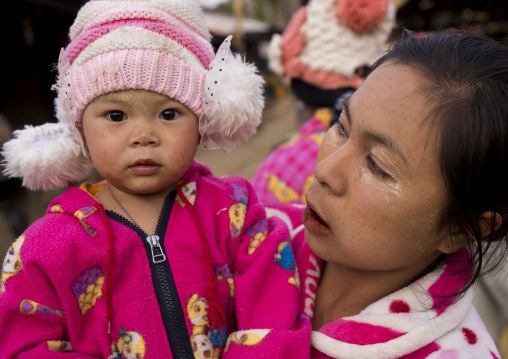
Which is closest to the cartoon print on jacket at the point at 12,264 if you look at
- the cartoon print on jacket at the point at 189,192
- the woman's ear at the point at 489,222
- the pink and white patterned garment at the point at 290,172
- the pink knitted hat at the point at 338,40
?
the cartoon print on jacket at the point at 189,192

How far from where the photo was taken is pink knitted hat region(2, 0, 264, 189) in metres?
1.27

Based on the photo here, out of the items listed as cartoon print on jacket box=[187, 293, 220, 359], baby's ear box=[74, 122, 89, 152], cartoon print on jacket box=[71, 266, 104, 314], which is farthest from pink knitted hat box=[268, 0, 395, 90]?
cartoon print on jacket box=[71, 266, 104, 314]

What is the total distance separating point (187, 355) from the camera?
126 cm

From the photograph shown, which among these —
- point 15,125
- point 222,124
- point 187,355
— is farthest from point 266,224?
point 15,125

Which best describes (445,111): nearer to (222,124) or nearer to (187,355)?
(222,124)

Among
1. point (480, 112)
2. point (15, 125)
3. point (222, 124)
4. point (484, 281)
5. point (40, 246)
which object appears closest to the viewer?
point (480, 112)

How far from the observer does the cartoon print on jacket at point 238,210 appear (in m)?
1.45

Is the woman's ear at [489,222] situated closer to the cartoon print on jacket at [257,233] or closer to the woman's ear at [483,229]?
the woman's ear at [483,229]

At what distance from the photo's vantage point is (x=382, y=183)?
1.17m

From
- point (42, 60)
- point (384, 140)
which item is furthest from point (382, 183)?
point (42, 60)

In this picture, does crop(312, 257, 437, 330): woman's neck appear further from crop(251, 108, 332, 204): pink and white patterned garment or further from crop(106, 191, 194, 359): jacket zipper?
crop(251, 108, 332, 204): pink and white patterned garment

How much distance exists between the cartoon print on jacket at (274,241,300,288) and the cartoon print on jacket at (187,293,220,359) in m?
0.30

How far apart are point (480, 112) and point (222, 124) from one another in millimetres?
776

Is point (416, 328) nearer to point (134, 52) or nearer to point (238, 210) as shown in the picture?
point (238, 210)
